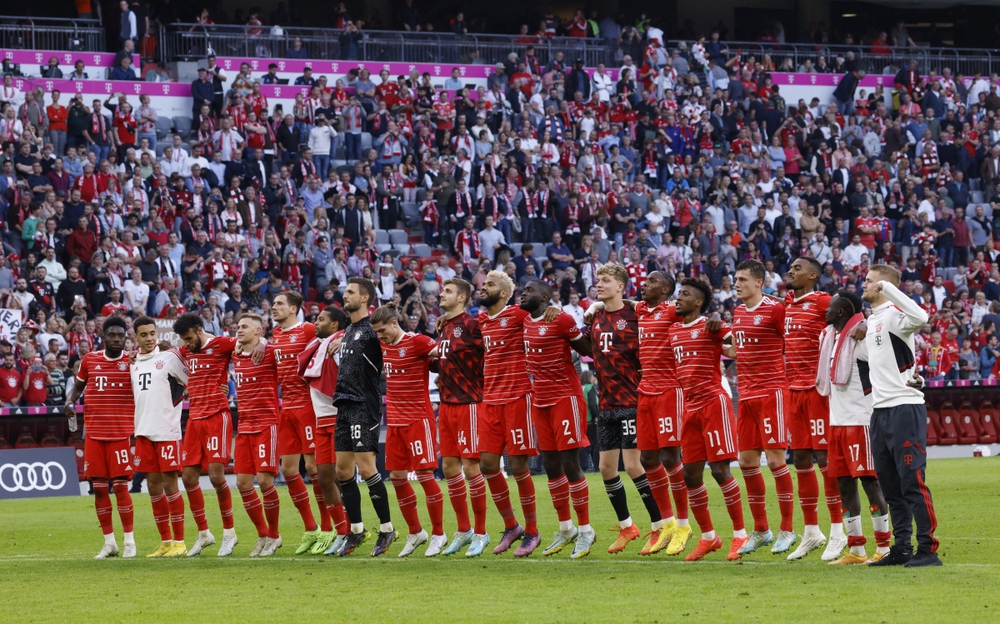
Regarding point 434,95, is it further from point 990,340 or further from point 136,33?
point 990,340

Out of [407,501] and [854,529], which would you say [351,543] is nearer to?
[407,501]

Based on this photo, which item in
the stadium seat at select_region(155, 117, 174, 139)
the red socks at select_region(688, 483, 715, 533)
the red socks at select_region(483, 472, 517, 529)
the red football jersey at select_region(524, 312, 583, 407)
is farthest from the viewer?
the stadium seat at select_region(155, 117, 174, 139)

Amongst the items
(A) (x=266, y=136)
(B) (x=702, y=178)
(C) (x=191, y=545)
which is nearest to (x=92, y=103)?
(A) (x=266, y=136)

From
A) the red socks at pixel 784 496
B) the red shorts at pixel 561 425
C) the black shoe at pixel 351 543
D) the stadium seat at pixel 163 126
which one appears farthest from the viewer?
the stadium seat at pixel 163 126

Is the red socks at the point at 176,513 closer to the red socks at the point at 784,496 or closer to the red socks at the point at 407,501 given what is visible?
the red socks at the point at 407,501

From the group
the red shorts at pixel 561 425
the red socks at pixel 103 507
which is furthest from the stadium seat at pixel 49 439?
the red shorts at pixel 561 425

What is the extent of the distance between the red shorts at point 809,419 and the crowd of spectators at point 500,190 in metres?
14.2

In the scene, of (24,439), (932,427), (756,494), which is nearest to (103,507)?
(756,494)

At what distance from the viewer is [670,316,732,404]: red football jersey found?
42.2 feet

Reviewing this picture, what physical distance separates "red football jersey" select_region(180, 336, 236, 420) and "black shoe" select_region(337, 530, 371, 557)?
182 cm

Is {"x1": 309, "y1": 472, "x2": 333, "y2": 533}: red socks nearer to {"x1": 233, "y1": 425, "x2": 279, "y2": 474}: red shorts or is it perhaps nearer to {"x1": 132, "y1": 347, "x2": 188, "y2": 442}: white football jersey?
{"x1": 233, "y1": 425, "x2": 279, "y2": 474}: red shorts

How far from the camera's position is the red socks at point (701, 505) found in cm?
1293

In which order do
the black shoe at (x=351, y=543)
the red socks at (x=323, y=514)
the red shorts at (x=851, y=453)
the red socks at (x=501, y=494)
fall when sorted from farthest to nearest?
the red socks at (x=323, y=514) → the black shoe at (x=351, y=543) → the red socks at (x=501, y=494) → the red shorts at (x=851, y=453)

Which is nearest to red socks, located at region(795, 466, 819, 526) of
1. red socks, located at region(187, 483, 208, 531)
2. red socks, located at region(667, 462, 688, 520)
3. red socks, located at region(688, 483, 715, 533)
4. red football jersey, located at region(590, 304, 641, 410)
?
red socks, located at region(688, 483, 715, 533)
